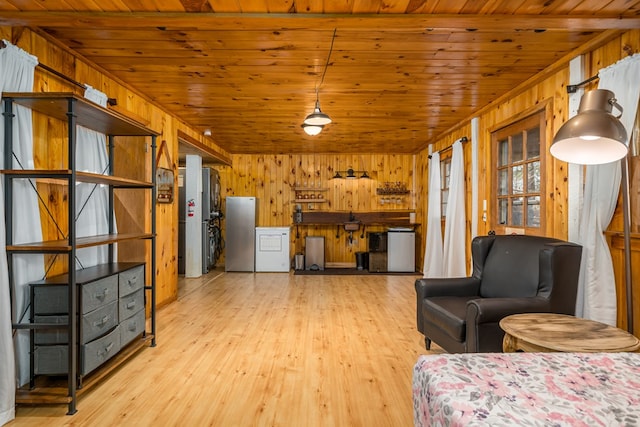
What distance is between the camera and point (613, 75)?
2.43 meters

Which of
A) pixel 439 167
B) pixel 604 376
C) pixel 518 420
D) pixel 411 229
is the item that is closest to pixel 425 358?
pixel 518 420

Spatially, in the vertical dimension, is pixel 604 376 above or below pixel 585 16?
below

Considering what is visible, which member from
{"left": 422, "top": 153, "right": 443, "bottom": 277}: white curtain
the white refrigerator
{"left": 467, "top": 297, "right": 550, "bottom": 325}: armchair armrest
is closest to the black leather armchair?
{"left": 467, "top": 297, "right": 550, "bottom": 325}: armchair armrest

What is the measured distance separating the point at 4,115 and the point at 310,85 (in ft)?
7.65

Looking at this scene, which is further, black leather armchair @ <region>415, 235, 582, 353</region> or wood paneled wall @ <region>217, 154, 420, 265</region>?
wood paneled wall @ <region>217, 154, 420, 265</region>

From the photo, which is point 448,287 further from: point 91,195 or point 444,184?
point 444,184

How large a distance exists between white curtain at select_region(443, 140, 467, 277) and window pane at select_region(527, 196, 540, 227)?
4.11 ft

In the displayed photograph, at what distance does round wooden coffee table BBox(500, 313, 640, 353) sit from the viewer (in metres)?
1.70

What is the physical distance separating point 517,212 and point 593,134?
2130mm

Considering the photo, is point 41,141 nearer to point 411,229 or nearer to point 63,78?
point 63,78

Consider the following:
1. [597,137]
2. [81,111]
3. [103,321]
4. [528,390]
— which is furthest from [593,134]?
[103,321]

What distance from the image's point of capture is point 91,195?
2914 mm

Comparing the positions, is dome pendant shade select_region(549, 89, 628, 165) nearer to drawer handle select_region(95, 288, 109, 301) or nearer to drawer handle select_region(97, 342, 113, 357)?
drawer handle select_region(95, 288, 109, 301)

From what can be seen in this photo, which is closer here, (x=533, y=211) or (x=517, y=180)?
(x=533, y=211)
